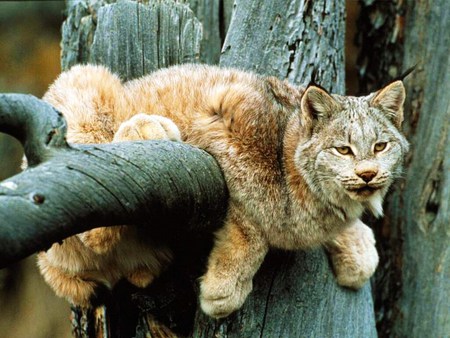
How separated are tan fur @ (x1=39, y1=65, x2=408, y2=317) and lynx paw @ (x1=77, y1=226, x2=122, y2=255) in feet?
0.04

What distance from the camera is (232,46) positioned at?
5.06 meters

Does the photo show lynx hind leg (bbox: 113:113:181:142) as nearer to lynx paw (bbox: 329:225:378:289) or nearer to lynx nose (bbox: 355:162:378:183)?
lynx nose (bbox: 355:162:378:183)

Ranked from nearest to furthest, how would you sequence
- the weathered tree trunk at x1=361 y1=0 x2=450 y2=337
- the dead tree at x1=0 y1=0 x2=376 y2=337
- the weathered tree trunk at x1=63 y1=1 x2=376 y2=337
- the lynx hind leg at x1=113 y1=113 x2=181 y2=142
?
the dead tree at x1=0 y1=0 x2=376 y2=337 → the lynx hind leg at x1=113 y1=113 x2=181 y2=142 → the weathered tree trunk at x1=63 y1=1 x2=376 y2=337 → the weathered tree trunk at x1=361 y1=0 x2=450 y2=337

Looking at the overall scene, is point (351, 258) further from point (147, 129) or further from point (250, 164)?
point (147, 129)

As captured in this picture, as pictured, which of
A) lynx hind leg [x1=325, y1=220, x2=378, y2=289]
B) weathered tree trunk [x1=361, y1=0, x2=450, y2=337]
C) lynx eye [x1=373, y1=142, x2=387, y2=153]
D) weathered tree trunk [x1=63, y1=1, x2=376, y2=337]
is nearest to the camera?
lynx eye [x1=373, y1=142, x2=387, y2=153]

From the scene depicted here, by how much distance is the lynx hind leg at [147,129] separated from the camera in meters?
3.91

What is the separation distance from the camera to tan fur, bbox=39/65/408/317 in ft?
13.1

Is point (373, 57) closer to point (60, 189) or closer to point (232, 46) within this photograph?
point (232, 46)

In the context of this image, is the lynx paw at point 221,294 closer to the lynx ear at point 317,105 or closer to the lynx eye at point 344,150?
the lynx eye at point 344,150

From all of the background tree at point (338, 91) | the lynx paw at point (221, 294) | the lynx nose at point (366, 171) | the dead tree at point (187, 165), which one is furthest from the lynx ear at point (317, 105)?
the lynx paw at point (221, 294)

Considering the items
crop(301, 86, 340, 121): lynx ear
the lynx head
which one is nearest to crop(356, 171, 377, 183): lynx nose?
the lynx head

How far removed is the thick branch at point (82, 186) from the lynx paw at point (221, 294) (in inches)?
18.9

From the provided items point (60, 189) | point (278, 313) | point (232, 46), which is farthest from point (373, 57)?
point (60, 189)

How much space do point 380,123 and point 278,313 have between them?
4.20ft
